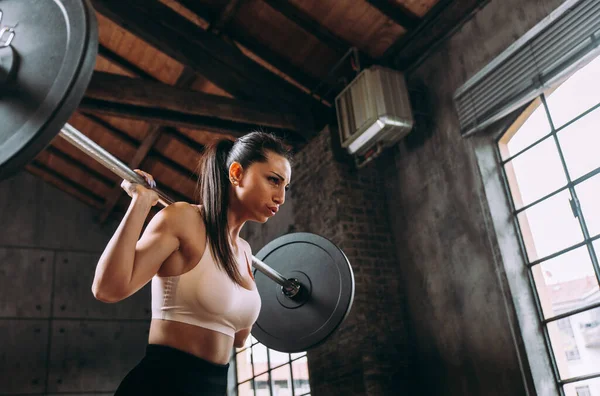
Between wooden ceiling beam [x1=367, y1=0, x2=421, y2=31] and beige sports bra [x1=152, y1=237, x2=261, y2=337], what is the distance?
3.18 m

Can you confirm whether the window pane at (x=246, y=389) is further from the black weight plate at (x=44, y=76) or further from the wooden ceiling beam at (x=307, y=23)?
the black weight plate at (x=44, y=76)

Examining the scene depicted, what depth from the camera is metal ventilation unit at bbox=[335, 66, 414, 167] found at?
13.7 ft

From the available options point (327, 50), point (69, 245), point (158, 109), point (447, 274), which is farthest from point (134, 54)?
point (447, 274)

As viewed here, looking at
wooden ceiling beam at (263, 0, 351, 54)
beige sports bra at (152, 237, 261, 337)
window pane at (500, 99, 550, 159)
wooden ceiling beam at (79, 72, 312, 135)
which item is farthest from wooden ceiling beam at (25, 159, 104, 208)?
beige sports bra at (152, 237, 261, 337)

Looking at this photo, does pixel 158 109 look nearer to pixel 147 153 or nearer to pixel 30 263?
pixel 147 153

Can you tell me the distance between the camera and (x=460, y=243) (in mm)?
3910

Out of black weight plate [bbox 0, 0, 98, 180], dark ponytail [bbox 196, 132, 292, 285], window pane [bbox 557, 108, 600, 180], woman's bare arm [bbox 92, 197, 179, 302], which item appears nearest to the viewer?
black weight plate [bbox 0, 0, 98, 180]

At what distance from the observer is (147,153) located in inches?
257

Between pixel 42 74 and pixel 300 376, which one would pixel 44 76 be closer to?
pixel 42 74

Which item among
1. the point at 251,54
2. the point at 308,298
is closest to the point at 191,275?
the point at 308,298

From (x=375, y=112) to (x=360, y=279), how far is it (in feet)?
3.97

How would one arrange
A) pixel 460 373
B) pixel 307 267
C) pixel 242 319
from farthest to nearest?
pixel 460 373
pixel 307 267
pixel 242 319

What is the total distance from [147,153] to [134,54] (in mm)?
1284

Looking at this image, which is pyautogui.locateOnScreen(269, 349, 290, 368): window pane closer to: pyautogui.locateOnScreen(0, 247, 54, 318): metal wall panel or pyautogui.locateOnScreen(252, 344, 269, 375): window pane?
pyautogui.locateOnScreen(252, 344, 269, 375): window pane
